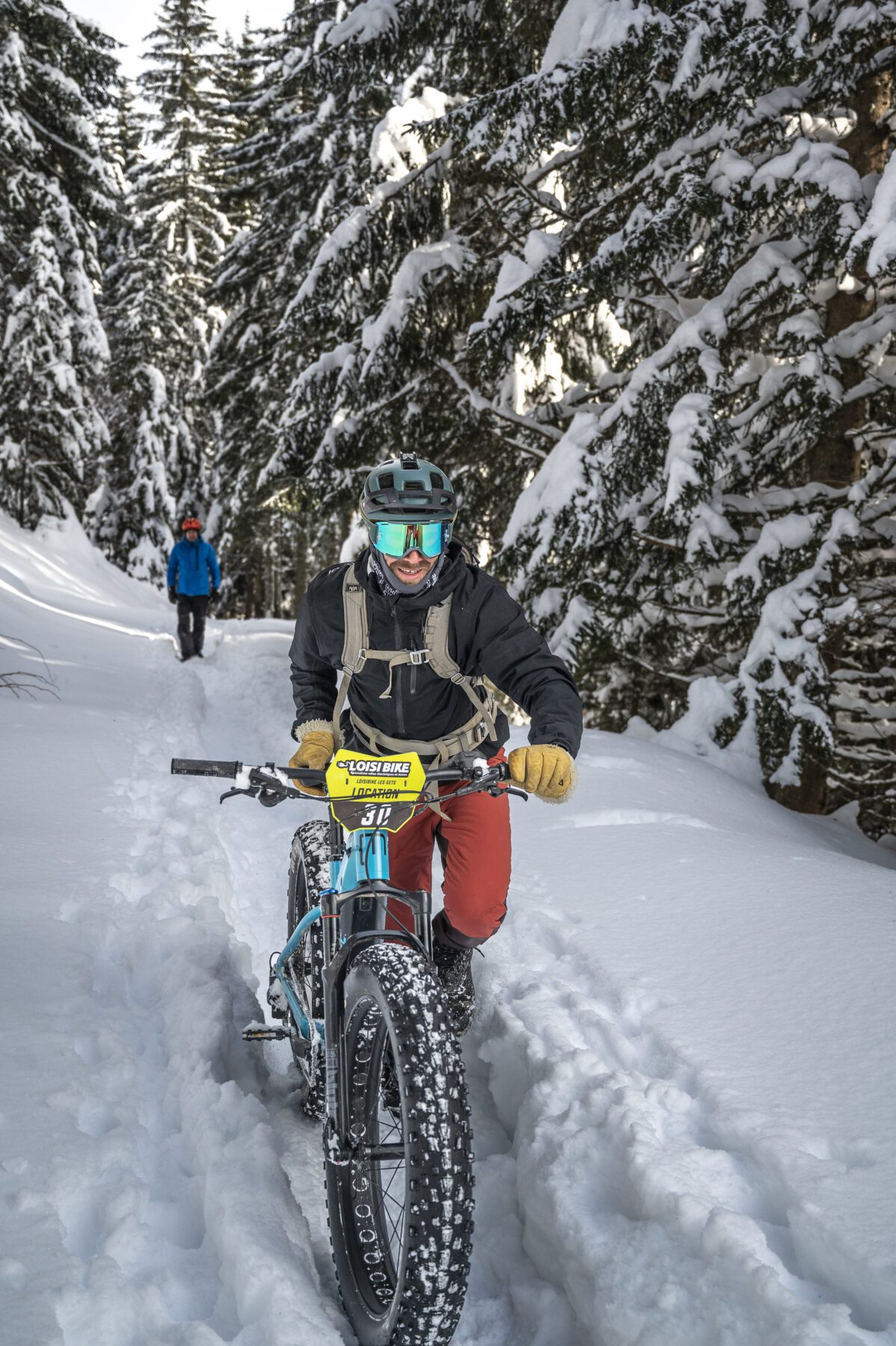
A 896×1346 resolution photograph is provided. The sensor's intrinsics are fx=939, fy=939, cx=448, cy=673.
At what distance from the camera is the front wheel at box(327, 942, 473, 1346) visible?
→ 2.18m

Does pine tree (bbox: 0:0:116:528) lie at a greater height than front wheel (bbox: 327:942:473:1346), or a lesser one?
greater

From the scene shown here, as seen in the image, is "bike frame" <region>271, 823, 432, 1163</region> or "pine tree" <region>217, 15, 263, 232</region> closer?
"bike frame" <region>271, 823, 432, 1163</region>

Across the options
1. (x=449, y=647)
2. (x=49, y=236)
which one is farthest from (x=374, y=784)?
(x=49, y=236)

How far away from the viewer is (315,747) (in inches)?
125

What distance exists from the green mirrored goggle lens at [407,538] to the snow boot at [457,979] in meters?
1.51

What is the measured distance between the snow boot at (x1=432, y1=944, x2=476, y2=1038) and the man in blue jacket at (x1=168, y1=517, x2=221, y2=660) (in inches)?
453

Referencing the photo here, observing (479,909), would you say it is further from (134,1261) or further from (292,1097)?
(134,1261)

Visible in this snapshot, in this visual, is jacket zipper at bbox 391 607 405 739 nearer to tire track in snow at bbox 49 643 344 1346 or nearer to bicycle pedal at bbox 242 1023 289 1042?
bicycle pedal at bbox 242 1023 289 1042

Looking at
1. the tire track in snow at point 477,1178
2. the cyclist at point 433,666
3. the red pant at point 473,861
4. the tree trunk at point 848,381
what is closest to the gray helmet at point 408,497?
the cyclist at point 433,666

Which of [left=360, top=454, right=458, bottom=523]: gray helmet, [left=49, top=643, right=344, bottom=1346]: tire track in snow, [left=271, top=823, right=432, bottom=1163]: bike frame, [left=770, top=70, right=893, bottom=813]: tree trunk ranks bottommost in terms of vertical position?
[left=49, top=643, right=344, bottom=1346]: tire track in snow

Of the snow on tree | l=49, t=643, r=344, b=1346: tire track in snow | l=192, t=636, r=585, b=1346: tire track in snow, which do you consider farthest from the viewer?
the snow on tree

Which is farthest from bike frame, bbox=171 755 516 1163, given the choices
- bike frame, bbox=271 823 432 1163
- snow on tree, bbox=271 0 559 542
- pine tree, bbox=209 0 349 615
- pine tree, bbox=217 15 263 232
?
pine tree, bbox=217 15 263 232

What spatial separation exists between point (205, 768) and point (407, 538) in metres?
0.96

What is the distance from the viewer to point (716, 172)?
6738mm
